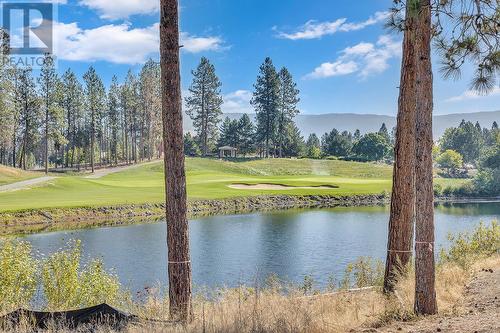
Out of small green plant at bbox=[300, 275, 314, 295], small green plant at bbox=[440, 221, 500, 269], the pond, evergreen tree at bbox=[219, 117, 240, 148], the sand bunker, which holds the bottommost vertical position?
the pond

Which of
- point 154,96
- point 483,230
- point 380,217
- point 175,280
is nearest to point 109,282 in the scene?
point 175,280

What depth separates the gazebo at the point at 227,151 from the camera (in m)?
84.9

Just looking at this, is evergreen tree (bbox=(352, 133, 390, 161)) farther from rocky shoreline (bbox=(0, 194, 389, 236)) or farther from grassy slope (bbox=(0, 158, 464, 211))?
rocky shoreline (bbox=(0, 194, 389, 236))

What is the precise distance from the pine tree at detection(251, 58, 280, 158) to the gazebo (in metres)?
5.44

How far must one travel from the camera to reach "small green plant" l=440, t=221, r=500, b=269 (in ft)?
39.1

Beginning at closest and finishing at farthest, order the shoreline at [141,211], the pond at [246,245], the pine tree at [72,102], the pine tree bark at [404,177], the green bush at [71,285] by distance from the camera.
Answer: the pine tree bark at [404,177], the green bush at [71,285], the pond at [246,245], the shoreline at [141,211], the pine tree at [72,102]

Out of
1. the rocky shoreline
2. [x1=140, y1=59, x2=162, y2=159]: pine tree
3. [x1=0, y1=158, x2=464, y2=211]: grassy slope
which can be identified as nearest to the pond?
the rocky shoreline

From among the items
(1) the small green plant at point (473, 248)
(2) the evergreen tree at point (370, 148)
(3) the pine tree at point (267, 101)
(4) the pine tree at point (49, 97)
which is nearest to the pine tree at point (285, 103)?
(3) the pine tree at point (267, 101)

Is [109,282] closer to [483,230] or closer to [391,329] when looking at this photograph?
[391,329]

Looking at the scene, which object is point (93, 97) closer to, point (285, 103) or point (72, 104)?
point (72, 104)

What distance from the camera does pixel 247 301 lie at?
7953 millimetres

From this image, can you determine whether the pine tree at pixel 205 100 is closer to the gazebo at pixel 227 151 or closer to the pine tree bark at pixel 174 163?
the gazebo at pixel 227 151

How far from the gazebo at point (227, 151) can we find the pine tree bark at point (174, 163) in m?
75.7

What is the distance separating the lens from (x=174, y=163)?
7.39 meters
